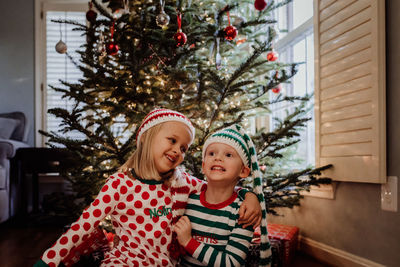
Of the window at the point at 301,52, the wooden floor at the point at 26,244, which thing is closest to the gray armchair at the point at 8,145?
the wooden floor at the point at 26,244

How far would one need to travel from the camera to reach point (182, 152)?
1.39m

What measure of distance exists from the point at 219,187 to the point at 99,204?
471 mm

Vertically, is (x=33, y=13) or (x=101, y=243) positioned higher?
(x=33, y=13)

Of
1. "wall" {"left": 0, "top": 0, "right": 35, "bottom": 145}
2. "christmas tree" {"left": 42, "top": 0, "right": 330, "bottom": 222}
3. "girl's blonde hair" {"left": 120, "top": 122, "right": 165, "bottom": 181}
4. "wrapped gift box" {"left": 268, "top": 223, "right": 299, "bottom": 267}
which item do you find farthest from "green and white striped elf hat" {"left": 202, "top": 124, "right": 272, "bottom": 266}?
"wall" {"left": 0, "top": 0, "right": 35, "bottom": 145}

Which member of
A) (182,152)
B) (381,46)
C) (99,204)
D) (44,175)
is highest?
(381,46)

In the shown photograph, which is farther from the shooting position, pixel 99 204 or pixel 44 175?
pixel 44 175

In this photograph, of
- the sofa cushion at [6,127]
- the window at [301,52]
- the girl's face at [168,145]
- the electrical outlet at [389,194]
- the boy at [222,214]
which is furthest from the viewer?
the sofa cushion at [6,127]

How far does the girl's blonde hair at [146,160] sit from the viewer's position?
135 centimetres

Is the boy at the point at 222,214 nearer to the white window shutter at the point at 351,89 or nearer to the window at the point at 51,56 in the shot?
the white window shutter at the point at 351,89

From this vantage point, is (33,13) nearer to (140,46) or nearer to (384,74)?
(140,46)

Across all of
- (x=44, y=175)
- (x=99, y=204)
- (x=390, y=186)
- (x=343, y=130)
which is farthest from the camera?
(x=44, y=175)

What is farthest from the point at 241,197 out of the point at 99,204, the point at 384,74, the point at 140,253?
the point at 384,74

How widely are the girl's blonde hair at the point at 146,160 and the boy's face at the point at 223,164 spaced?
0.22 meters

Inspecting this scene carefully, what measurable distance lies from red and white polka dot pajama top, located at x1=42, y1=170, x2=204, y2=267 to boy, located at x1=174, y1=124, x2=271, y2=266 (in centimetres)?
8
